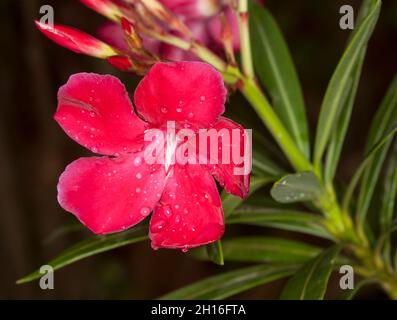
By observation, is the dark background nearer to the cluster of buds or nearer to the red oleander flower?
the cluster of buds

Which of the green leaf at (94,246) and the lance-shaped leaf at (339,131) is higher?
the lance-shaped leaf at (339,131)

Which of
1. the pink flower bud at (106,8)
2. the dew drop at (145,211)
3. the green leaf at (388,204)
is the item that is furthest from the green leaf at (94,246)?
the green leaf at (388,204)

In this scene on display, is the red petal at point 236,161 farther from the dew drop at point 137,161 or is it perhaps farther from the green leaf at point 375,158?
the green leaf at point 375,158

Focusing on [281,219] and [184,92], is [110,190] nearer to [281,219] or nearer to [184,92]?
[184,92]

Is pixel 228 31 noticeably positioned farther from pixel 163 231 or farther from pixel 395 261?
pixel 395 261

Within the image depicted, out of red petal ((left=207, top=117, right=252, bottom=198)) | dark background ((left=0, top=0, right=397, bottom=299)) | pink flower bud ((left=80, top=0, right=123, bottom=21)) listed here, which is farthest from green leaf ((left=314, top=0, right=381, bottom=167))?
dark background ((left=0, top=0, right=397, bottom=299))
